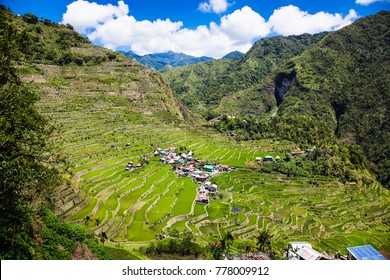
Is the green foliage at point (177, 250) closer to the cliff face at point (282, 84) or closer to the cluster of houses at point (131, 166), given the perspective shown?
the cluster of houses at point (131, 166)

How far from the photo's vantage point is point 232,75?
536ft

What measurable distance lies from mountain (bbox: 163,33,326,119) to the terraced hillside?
73166 mm

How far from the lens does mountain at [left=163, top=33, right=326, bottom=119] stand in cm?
14238

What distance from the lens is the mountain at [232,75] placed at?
142 meters

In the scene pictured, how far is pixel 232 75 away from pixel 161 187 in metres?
141

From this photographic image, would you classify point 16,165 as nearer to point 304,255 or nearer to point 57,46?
point 304,255

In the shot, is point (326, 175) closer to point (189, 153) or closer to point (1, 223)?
point (189, 153)

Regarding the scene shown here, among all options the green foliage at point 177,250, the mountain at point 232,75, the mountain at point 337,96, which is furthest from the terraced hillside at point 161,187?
the mountain at point 232,75

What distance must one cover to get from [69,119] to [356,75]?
363 feet

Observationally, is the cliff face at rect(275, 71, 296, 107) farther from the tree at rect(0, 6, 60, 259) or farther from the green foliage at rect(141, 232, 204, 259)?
the tree at rect(0, 6, 60, 259)

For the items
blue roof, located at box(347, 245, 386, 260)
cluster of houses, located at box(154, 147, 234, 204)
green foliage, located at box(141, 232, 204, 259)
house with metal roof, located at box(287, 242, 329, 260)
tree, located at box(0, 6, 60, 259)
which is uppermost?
tree, located at box(0, 6, 60, 259)

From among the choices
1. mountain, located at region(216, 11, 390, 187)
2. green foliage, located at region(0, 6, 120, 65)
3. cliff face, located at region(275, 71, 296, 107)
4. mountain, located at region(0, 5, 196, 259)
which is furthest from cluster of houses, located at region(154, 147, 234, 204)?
cliff face, located at region(275, 71, 296, 107)

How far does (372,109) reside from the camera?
281 feet

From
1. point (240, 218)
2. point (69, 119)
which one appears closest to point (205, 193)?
point (240, 218)
